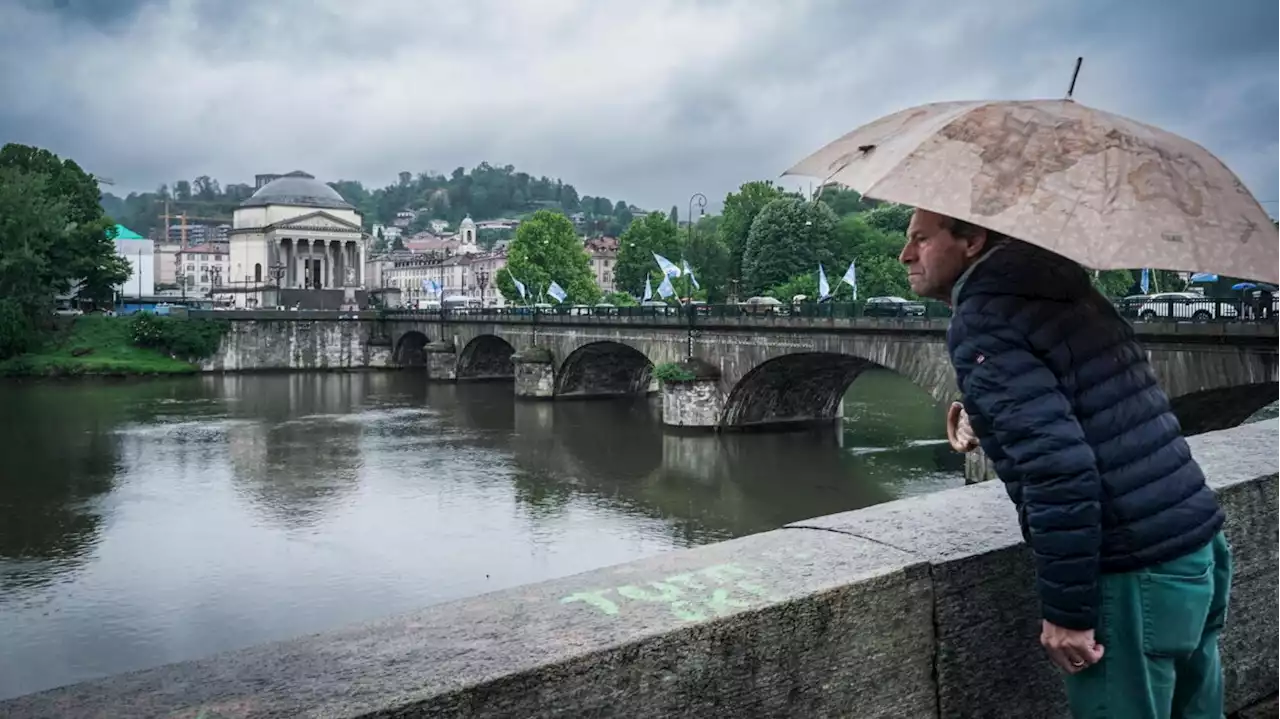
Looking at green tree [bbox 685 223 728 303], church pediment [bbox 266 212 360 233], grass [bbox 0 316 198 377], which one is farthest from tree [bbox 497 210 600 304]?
church pediment [bbox 266 212 360 233]

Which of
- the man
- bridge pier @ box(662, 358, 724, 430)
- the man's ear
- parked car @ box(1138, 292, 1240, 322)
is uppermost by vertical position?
parked car @ box(1138, 292, 1240, 322)

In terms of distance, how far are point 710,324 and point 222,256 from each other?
150994 millimetres

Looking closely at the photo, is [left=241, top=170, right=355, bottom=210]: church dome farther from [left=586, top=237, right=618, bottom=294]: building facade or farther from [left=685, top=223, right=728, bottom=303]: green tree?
[left=685, top=223, right=728, bottom=303]: green tree

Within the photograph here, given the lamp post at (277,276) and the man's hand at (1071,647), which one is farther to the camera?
the lamp post at (277,276)

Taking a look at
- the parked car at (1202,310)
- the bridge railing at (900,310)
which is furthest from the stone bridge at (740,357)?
the parked car at (1202,310)

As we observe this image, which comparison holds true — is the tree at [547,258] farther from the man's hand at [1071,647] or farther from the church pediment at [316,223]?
the man's hand at [1071,647]

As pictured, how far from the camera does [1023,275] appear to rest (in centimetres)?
265

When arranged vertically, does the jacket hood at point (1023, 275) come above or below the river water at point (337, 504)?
above

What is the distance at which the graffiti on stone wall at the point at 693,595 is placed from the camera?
2.63m

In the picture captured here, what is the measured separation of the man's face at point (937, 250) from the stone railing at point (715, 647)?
0.82 meters

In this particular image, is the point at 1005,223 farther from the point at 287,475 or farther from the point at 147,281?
the point at 147,281

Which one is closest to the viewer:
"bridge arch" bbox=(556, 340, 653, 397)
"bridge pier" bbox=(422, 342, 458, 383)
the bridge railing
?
the bridge railing

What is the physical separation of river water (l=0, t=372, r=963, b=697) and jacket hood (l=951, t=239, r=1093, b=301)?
Answer: 6.59 metres

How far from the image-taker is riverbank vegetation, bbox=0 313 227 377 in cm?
5822
